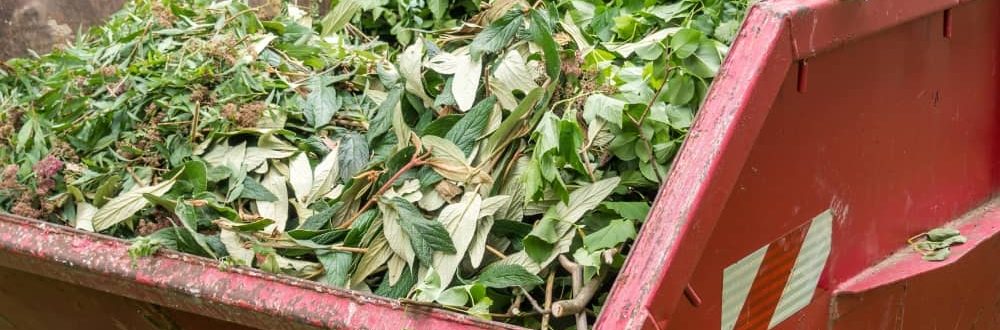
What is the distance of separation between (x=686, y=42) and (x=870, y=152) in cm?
42

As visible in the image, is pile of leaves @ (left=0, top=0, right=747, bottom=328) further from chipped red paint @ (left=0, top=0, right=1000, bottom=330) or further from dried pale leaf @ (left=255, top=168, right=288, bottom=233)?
chipped red paint @ (left=0, top=0, right=1000, bottom=330)

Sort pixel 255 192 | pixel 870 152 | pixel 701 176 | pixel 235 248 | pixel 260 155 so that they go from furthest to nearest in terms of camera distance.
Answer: pixel 260 155, pixel 255 192, pixel 870 152, pixel 235 248, pixel 701 176

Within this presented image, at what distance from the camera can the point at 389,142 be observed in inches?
84.2

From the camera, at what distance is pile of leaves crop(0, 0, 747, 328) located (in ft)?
5.82

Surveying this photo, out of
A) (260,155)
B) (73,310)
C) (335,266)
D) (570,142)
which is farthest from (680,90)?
(73,310)

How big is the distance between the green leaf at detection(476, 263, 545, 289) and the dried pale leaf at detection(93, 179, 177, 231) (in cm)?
74

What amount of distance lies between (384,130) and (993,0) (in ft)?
4.43

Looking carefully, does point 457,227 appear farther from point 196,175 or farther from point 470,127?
point 196,175

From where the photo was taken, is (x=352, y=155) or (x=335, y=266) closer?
(x=335, y=266)

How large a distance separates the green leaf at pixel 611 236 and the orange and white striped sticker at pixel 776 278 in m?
0.17

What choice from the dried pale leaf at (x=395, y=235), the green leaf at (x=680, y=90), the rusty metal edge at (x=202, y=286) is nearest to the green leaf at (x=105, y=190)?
the rusty metal edge at (x=202, y=286)

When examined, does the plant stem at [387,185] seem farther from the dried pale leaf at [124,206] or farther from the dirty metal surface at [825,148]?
the dirty metal surface at [825,148]

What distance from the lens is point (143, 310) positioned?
6.15 feet

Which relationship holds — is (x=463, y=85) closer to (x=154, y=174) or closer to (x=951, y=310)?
(x=154, y=174)
